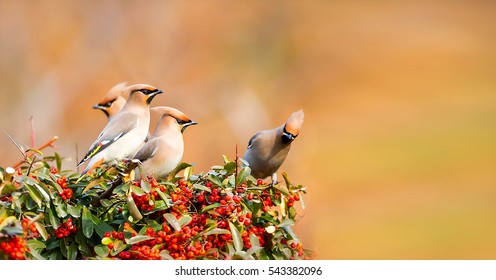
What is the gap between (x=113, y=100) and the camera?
3.35m

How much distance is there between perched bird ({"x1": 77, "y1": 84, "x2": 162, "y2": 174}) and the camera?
284cm

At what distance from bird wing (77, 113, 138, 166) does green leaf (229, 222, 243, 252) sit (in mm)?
930

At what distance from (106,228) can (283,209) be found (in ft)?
1.67

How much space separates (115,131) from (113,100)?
0.41 metres

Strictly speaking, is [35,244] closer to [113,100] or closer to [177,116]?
[177,116]

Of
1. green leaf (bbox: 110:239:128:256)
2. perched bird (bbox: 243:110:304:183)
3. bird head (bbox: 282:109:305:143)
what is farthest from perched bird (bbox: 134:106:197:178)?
perched bird (bbox: 243:110:304:183)

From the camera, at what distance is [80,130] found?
6.76m

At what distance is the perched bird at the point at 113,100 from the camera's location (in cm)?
324

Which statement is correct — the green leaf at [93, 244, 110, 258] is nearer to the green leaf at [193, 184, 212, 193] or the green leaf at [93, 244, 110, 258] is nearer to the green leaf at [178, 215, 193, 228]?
the green leaf at [178, 215, 193, 228]

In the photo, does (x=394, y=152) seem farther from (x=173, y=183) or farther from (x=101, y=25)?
→ (x=173, y=183)

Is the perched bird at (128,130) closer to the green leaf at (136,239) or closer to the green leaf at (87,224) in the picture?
the green leaf at (87,224)

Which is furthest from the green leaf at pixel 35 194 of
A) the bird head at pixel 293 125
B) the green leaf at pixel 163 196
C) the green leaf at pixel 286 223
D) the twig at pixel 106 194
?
the bird head at pixel 293 125

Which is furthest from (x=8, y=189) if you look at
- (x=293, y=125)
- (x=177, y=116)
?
(x=293, y=125)

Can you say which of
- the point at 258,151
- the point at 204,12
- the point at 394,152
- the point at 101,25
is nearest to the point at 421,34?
the point at 394,152
